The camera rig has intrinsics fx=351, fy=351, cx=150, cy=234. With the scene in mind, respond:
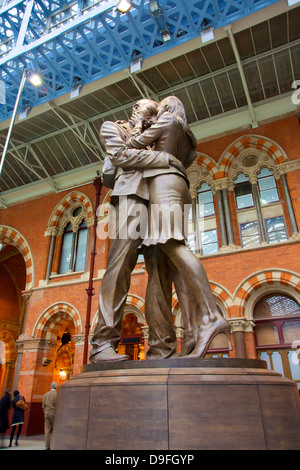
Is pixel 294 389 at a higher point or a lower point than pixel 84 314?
lower

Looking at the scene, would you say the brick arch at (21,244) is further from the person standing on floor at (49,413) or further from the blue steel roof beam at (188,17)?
the blue steel roof beam at (188,17)

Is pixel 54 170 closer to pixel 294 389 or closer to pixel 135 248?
pixel 135 248

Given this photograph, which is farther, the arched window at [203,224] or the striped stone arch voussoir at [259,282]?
the arched window at [203,224]

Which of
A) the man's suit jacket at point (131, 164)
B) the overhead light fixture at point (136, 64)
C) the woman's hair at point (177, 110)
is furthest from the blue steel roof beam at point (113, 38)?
the man's suit jacket at point (131, 164)

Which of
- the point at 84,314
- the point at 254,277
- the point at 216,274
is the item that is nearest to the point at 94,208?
the point at 84,314

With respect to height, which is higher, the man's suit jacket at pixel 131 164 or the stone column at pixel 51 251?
the stone column at pixel 51 251

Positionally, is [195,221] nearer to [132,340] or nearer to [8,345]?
[132,340]

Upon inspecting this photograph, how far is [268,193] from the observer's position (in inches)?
398

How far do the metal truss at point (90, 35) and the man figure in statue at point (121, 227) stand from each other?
634cm

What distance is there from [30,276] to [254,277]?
8.05 metres

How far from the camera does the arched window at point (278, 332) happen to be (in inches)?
335

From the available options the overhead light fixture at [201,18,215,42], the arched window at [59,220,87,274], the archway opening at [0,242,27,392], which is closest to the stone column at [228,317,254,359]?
the arched window at [59,220,87,274]

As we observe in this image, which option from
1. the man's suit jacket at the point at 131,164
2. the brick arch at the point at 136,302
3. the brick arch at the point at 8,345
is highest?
the brick arch at the point at 8,345

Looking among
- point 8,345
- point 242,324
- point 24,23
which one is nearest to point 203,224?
point 242,324
